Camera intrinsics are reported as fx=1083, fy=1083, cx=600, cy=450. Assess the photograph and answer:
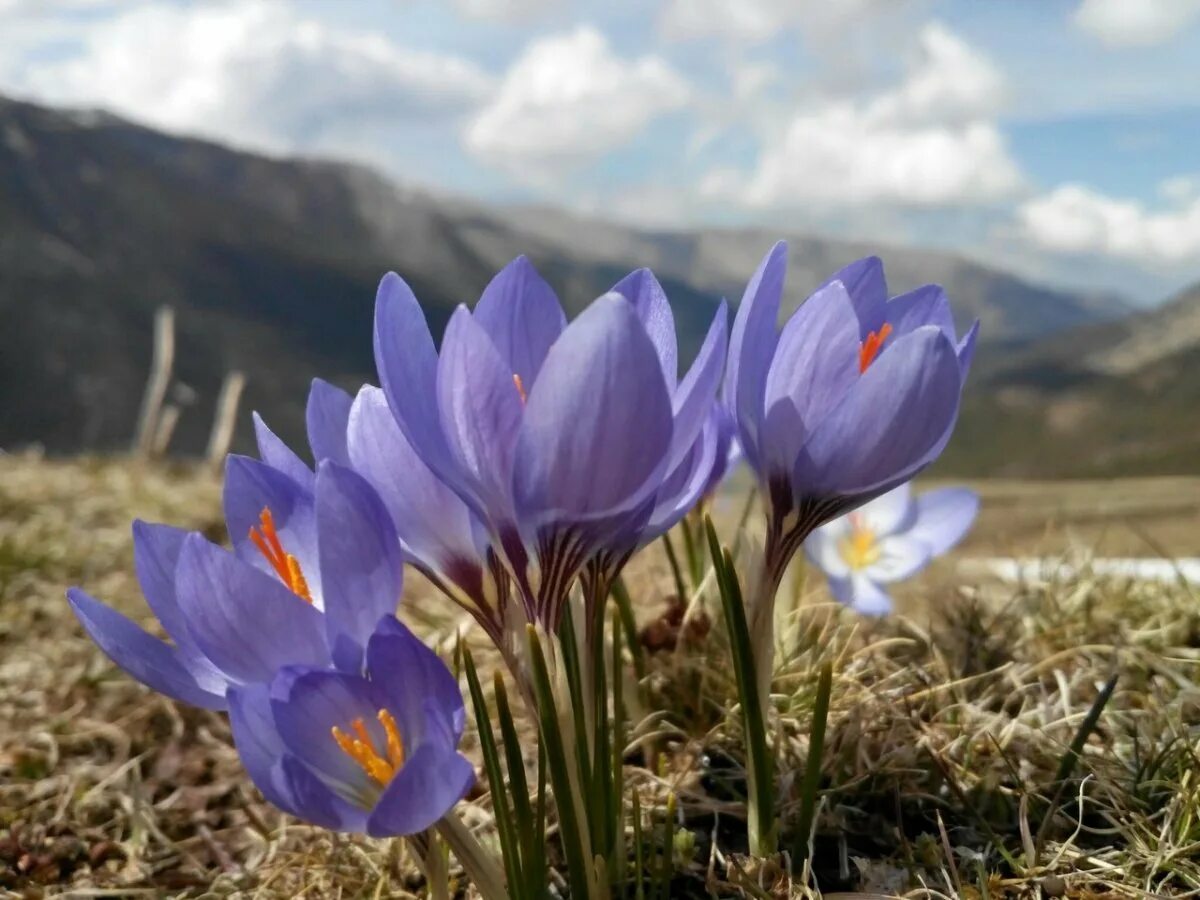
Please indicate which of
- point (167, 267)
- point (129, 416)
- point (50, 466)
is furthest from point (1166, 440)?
point (50, 466)

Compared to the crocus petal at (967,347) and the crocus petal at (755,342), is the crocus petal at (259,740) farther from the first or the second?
the crocus petal at (967,347)

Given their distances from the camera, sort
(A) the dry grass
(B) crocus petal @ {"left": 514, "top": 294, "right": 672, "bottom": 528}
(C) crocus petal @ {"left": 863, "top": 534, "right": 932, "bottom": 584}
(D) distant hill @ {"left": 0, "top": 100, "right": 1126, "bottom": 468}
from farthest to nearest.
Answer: (D) distant hill @ {"left": 0, "top": 100, "right": 1126, "bottom": 468} → (C) crocus petal @ {"left": 863, "top": 534, "right": 932, "bottom": 584} → (A) the dry grass → (B) crocus petal @ {"left": 514, "top": 294, "right": 672, "bottom": 528}

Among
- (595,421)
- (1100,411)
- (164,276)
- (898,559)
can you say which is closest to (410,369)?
(595,421)

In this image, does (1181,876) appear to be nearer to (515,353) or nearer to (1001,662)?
(1001,662)

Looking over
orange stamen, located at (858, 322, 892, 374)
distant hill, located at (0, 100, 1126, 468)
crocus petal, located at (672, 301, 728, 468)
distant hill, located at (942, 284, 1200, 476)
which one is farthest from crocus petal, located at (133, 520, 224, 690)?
distant hill, located at (942, 284, 1200, 476)

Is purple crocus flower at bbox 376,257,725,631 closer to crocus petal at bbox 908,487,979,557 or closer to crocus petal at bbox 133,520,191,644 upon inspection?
crocus petal at bbox 133,520,191,644

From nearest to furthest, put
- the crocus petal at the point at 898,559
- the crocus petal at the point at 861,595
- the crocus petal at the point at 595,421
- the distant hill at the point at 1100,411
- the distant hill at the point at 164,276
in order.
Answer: the crocus petal at the point at 595,421 → the crocus petal at the point at 861,595 → the crocus petal at the point at 898,559 → the distant hill at the point at 164,276 → the distant hill at the point at 1100,411

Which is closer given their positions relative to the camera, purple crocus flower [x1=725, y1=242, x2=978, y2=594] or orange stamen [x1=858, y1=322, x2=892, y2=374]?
purple crocus flower [x1=725, y1=242, x2=978, y2=594]

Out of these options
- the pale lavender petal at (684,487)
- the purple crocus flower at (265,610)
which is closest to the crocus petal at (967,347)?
the pale lavender petal at (684,487)
